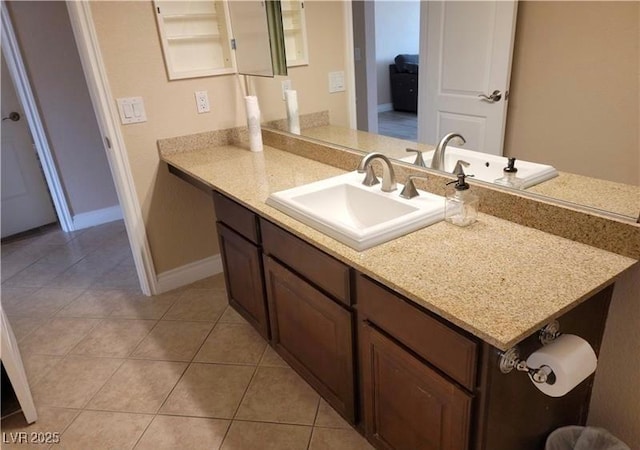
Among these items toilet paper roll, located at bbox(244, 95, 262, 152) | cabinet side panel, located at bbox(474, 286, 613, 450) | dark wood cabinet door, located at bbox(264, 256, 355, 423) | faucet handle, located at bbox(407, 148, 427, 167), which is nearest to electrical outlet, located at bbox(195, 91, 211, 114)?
toilet paper roll, located at bbox(244, 95, 262, 152)

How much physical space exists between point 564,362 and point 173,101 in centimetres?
220

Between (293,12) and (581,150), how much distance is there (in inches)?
61.7

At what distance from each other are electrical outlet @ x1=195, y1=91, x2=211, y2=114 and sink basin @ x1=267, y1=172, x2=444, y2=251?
1.05 m

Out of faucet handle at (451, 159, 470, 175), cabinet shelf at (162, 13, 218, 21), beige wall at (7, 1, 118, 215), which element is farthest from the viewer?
beige wall at (7, 1, 118, 215)

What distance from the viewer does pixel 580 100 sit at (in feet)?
3.79

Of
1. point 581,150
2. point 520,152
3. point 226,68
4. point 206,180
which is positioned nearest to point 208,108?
point 226,68

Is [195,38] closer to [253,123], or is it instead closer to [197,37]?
[197,37]

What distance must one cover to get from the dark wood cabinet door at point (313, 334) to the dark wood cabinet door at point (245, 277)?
86mm

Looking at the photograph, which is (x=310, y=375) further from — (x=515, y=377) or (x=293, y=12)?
(x=293, y=12)

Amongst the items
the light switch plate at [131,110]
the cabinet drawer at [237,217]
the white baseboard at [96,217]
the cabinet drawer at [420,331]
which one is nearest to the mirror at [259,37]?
the light switch plate at [131,110]

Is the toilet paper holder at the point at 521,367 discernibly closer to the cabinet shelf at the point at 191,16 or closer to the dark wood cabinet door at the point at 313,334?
the dark wood cabinet door at the point at 313,334

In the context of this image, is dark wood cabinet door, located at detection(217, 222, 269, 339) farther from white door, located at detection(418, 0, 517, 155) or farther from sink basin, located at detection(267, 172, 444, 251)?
white door, located at detection(418, 0, 517, 155)

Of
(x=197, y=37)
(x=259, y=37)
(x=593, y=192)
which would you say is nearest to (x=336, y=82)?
(x=259, y=37)

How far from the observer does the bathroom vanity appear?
3.30 feet
